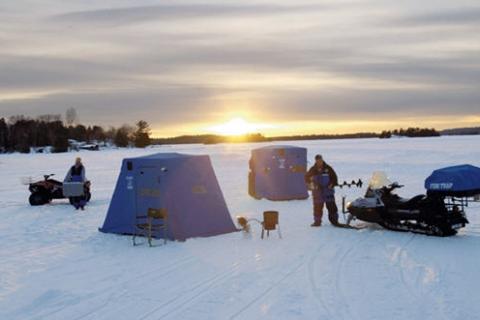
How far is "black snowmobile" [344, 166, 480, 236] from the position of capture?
1075 cm

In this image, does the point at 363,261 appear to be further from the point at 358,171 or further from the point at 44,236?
the point at 358,171

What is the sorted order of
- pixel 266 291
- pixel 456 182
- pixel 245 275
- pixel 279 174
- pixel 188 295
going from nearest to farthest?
pixel 188 295 → pixel 266 291 → pixel 245 275 → pixel 456 182 → pixel 279 174

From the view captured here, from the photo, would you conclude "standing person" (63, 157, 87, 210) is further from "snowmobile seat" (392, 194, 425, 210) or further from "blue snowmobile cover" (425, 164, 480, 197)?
"blue snowmobile cover" (425, 164, 480, 197)

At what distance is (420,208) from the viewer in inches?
445

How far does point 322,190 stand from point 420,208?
233 centimetres

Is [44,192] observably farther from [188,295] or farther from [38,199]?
[188,295]

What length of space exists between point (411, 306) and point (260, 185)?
1208 centimetres

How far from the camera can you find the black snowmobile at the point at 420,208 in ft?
35.3

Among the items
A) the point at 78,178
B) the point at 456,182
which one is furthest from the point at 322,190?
the point at 78,178

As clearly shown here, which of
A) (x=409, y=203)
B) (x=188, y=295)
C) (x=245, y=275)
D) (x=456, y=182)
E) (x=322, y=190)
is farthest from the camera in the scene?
(x=322, y=190)

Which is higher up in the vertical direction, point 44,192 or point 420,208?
point 420,208

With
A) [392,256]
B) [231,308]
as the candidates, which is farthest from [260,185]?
[231,308]

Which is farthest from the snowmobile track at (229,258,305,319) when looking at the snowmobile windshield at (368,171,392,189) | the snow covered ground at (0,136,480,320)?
the snowmobile windshield at (368,171,392,189)

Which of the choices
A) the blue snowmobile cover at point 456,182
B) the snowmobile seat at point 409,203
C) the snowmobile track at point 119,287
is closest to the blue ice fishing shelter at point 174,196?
the snowmobile track at point 119,287
